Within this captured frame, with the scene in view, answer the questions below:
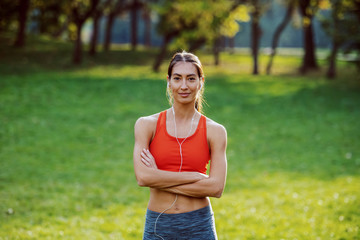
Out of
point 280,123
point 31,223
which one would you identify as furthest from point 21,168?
point 280,123

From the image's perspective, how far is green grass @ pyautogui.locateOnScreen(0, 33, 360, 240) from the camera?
Answer: 8.34m

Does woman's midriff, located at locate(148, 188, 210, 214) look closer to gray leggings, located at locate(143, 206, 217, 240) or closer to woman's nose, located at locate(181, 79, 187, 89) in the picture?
gray leggings, located at locate(143, 206, 217, 240)

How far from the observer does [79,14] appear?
31.2 metres

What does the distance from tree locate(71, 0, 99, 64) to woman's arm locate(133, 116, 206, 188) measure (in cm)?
2778

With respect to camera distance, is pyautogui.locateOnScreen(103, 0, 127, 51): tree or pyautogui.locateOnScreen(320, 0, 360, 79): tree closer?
pyautogui.locateOnScreen(320, 0, 360, 79): tree

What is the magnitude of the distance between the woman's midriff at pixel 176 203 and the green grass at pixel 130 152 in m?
3.95

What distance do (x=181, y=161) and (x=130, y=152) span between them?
11.1m

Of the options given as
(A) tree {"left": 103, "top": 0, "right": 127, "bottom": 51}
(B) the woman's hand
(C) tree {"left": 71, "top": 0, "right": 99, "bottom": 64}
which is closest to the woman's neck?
(B) the woman's hand

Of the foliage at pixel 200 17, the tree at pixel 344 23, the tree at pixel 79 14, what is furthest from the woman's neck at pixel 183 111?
the tree at pixel 79 14

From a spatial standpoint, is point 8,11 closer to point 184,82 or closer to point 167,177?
point 184,82

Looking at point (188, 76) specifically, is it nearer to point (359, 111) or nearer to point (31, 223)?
point (31, 223)

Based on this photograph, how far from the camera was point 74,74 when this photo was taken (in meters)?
27.1

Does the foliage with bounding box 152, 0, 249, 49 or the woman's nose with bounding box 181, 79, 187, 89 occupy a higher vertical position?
the foliage with bounding box 152, 0, 249, 49

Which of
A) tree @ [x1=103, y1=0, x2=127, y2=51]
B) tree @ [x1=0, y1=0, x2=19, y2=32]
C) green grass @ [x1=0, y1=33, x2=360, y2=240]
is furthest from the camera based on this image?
tree @ [x1=103, y1=0, x2=127, y2=51]
